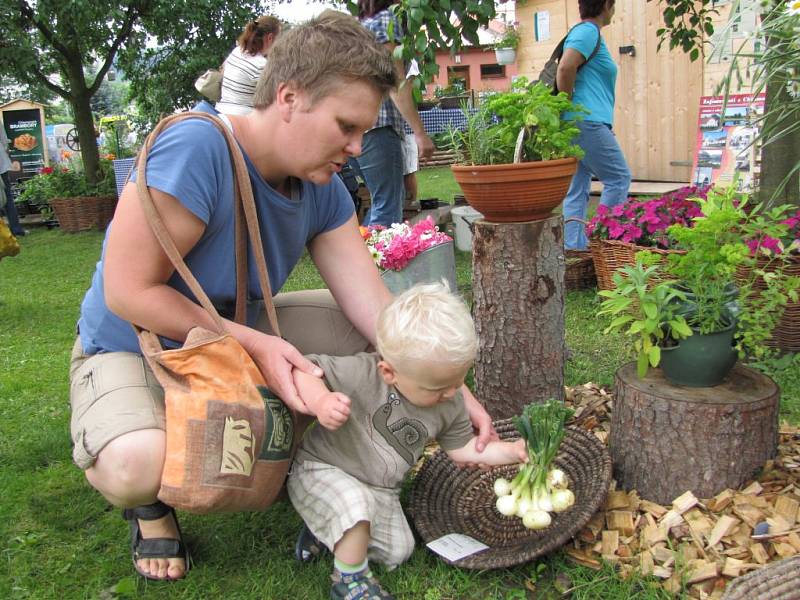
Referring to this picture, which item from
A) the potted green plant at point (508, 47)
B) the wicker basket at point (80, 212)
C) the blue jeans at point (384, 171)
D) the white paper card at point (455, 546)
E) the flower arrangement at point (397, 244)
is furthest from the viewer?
the potted green plant at point (508, 47)

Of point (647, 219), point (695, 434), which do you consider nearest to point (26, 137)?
point (647, 219)

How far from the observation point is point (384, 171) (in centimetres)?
374

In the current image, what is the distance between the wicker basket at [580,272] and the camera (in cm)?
427

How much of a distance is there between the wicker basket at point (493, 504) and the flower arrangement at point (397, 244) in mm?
1305

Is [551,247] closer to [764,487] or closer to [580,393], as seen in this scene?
[580,393]

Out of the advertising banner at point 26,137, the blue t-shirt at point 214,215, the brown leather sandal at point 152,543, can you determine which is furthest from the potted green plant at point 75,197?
the brown leather sandal at point 152,543

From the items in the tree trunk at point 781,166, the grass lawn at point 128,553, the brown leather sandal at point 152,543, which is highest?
the tree trunk at point 781,166

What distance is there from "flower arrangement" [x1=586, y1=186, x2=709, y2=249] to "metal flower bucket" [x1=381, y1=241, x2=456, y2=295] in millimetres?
913

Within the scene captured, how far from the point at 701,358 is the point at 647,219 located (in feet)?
6.39

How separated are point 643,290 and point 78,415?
1.45 meters

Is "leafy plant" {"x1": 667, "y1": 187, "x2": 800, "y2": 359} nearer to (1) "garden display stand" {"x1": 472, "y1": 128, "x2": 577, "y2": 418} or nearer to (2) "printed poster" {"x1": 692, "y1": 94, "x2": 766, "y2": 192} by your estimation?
(1) "garden display stand" {"x1": 472, "y1": 128, "x2": 577, "y2": 418}

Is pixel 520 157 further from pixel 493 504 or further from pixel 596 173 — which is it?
pixel 596 173

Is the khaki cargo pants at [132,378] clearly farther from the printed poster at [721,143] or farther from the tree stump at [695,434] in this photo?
the printed poster at [721,143]

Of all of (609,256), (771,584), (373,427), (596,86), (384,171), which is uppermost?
(596,86)
